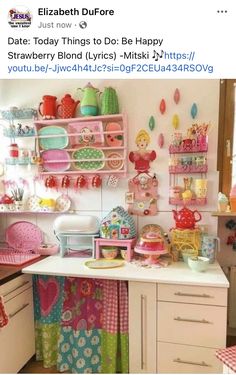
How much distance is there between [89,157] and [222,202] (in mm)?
933

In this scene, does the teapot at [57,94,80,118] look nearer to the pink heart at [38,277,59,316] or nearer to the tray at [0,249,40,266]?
the tray at [0,249,40,266]

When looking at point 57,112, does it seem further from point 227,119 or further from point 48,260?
point 227,119

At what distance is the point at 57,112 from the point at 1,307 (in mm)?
1297

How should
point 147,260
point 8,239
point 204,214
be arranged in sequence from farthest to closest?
point 8,239, point 204,214, point 147,260

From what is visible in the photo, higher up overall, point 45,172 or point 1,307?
point 45,172

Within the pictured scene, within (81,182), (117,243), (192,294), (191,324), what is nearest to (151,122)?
(81,182)

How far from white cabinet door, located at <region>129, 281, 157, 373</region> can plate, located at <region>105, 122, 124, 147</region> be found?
0.91m

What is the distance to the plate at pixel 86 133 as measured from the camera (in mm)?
1850

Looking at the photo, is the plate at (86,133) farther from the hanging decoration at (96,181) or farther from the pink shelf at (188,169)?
the pink shelf at (188,169)

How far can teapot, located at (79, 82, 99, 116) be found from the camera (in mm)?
1782
